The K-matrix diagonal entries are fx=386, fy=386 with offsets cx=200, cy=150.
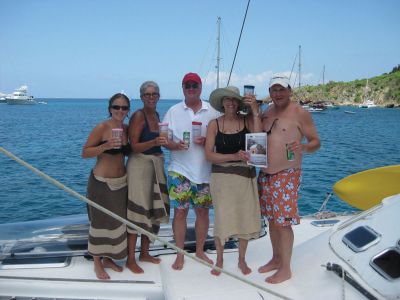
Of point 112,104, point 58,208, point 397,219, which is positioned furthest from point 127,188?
point 58,208

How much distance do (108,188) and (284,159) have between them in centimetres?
153

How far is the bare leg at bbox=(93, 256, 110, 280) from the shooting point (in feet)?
10.8

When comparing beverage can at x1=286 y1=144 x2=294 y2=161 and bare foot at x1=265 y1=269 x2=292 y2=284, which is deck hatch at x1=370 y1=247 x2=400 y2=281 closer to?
bare foot at x1=265 y1=269 x2=292 y2=284

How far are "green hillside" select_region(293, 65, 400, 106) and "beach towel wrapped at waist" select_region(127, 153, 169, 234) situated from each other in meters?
98.0

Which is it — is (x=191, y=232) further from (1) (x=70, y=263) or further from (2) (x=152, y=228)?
(1) (x=70, y=263)

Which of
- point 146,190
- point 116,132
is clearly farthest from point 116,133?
point 146,190

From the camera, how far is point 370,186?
4.43 m

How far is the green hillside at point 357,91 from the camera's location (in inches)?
3893

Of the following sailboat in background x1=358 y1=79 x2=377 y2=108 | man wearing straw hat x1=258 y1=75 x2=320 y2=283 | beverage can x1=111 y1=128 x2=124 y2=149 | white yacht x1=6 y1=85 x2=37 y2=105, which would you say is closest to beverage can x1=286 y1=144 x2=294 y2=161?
man wearing straw hat x1=258 y1=75 x2=320 y2=283

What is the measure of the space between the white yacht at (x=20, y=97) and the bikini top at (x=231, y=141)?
11724 centimetres

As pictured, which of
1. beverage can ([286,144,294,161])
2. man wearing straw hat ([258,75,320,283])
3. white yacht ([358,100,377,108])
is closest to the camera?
beverage can ([286,144,294,161])

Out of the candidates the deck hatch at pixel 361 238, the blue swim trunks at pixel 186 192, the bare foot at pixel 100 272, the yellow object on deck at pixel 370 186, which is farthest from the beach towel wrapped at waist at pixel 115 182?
the yellow object on deck at pixel 370 186

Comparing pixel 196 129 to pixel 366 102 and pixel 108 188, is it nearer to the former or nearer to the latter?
pixel 108 188

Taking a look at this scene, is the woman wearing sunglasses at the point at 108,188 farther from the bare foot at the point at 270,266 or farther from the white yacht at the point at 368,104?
the white yacht at the point at 368,104
